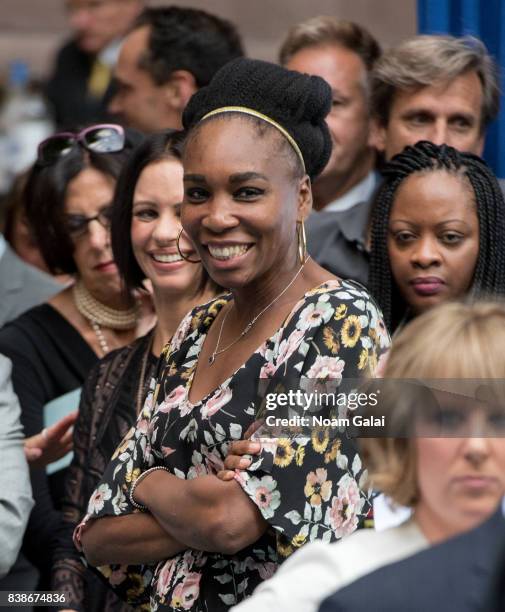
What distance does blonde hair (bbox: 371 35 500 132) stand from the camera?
4.19m

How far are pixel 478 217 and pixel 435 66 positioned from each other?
697 mm

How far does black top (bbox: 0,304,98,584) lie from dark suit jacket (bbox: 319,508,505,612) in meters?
2.18

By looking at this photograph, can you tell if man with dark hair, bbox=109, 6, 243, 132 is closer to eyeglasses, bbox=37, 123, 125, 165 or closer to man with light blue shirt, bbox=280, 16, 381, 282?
man with light blue shirt, bbox=280, 16, 381, 282

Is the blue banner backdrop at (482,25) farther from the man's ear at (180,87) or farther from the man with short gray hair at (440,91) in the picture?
the man's ear at (180,87)

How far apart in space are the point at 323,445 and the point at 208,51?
259 centimetres

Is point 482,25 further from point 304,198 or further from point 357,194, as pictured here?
point 304,198

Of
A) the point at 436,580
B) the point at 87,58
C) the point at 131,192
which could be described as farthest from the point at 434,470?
the point at 87,58

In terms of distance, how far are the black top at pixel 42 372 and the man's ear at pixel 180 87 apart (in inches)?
40.9

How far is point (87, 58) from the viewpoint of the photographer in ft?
26.3

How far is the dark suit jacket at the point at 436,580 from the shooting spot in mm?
2014

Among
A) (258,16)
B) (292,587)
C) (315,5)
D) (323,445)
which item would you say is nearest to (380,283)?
(323,445)
